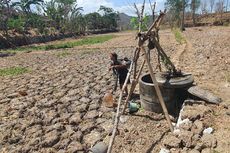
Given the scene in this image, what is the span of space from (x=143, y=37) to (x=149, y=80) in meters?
1.68

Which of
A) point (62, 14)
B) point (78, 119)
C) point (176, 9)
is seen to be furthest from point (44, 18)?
point (78, 119)

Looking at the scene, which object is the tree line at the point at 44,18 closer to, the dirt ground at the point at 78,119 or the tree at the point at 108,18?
the tree at the point at 108,18

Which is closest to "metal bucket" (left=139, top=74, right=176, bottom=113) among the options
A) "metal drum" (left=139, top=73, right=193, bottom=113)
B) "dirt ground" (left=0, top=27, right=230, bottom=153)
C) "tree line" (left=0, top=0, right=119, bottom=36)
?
"metal drum" (left=139, top=73, right=193, bottom=113)

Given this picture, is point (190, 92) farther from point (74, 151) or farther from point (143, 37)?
point (74, 151)

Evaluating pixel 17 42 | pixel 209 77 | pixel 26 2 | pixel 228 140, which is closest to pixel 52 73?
pixel 209 77

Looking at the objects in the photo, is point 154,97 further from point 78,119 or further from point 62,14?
point 62,14

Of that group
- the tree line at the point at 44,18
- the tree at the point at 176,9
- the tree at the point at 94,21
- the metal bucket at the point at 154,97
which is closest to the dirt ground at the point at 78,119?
the metal bucket at the point at 154,97

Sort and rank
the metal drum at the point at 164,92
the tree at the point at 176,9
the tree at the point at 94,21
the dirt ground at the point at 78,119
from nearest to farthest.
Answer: the dirt ground at the point at 78,119
the metal drum at the point at 164,92
the tree at the point at 176,9
the tree at the point at 94,21

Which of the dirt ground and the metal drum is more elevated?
the metal drum

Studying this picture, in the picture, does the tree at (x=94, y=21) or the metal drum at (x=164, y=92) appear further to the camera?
the tree at (x=94, y=21)

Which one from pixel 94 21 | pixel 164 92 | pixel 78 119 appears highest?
pixel 164 92

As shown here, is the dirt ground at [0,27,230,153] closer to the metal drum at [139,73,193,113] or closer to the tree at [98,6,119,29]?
the metal drum at [139,73,193,113]

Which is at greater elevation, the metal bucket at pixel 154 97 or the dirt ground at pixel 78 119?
the metal bucket at pixel 154 97

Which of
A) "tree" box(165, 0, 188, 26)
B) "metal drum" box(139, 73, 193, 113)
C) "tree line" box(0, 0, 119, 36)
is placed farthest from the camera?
"tree" box(165, 0, 188, 26)
